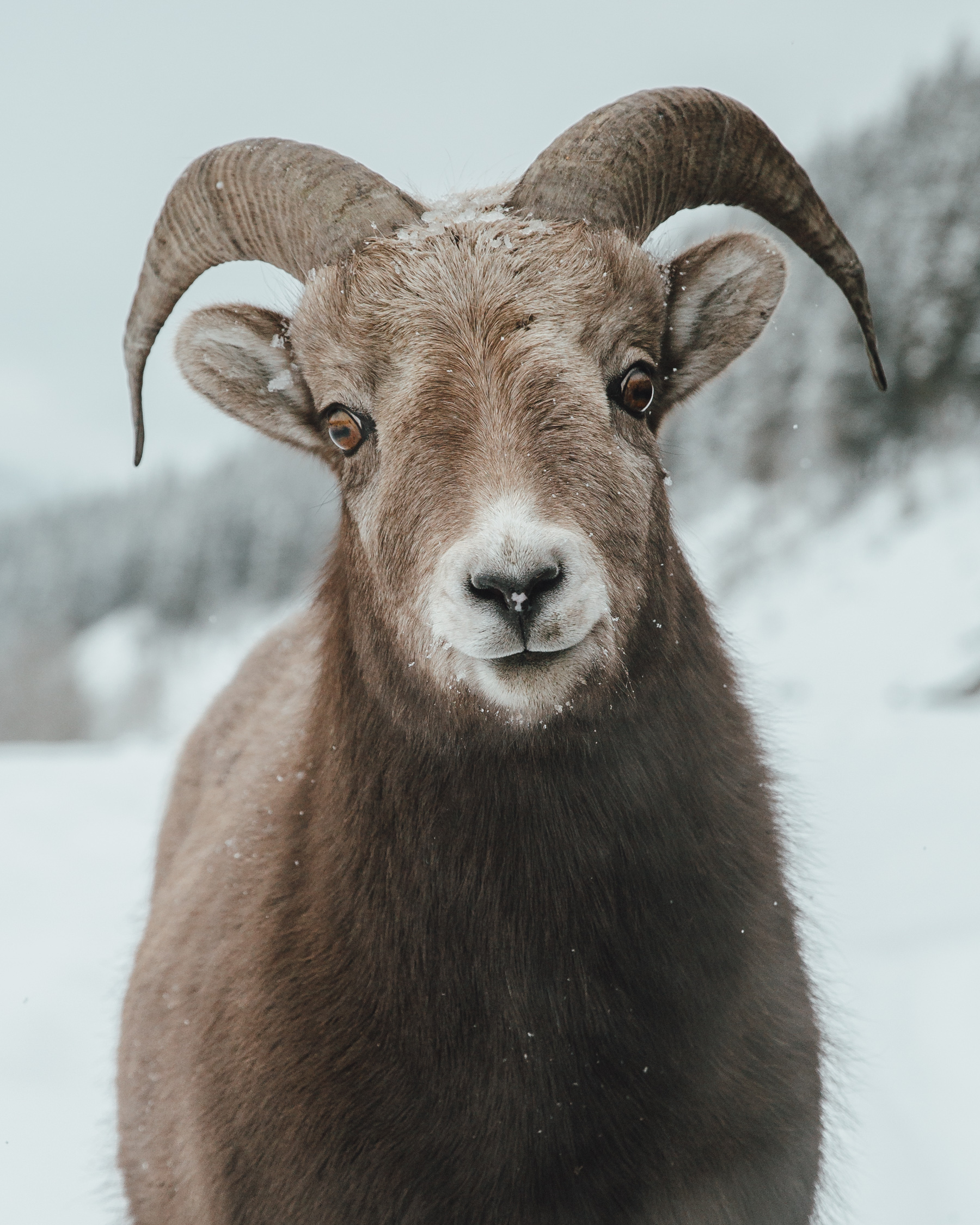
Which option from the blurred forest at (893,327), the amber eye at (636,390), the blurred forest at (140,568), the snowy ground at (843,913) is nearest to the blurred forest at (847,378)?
the blurred forest at (893,327)

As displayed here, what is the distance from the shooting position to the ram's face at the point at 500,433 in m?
2.36

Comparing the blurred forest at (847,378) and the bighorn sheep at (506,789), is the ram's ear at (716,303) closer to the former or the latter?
the bighorn sheep at (506,789)

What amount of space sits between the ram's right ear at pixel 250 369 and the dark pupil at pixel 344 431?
34 centimetres

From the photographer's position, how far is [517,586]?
2223mm

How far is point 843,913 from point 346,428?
573cm

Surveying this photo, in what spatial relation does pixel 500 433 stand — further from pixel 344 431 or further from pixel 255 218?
pixel 255 218

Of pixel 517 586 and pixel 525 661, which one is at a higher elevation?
pixel 517 586

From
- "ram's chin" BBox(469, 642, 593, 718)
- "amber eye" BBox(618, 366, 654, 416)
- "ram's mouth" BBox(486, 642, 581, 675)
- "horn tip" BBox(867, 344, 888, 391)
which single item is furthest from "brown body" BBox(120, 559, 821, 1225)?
"horn tip" BBox(867, 344, 888, 391)

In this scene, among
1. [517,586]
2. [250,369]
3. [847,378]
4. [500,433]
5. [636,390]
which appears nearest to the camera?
[517,586]

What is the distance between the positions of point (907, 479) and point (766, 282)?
2438 cm

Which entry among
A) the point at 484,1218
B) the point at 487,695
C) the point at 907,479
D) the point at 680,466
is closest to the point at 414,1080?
the point at 484,1218

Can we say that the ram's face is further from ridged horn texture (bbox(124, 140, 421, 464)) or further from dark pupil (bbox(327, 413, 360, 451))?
ridged horn texture (bbox(124, 140, 421, 464))

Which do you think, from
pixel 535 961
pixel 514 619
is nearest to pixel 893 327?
pixel 535 961

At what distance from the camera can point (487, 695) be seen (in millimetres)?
2541
